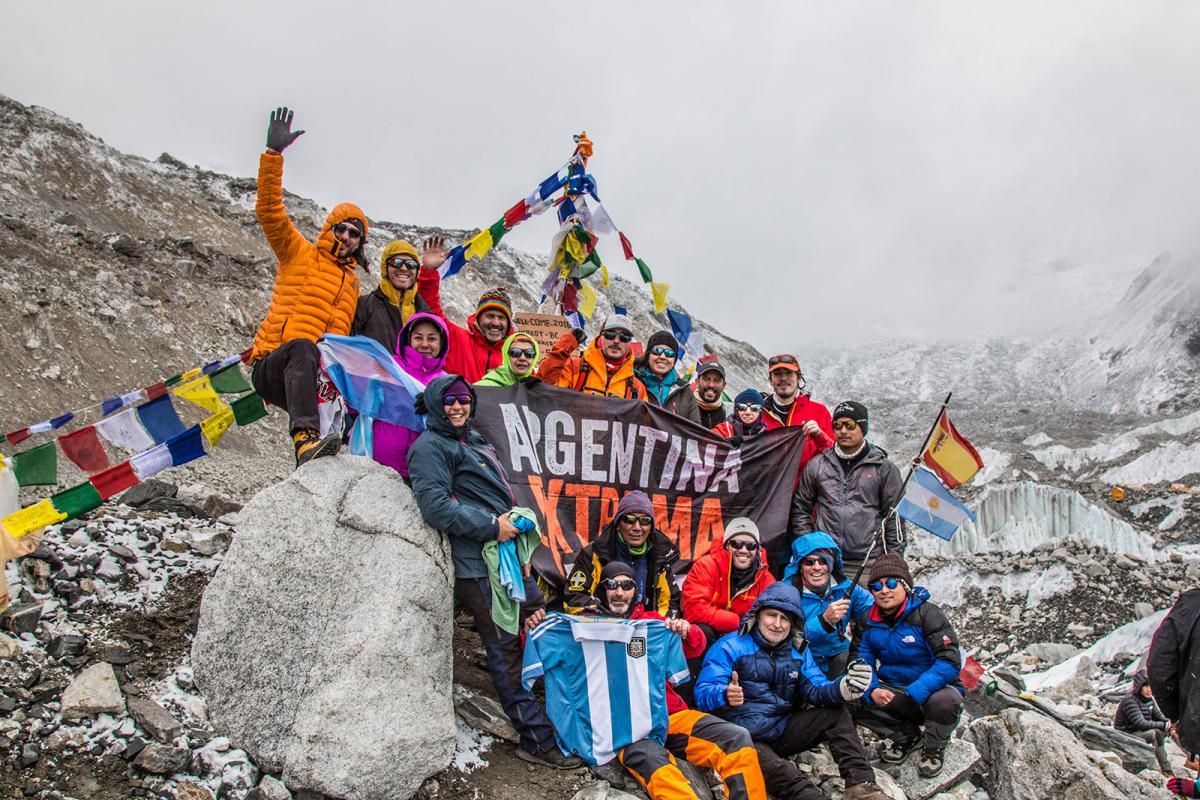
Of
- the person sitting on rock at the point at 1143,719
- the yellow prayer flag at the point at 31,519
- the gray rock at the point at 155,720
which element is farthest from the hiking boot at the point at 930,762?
the yellow prayer flag at the point at 31,519

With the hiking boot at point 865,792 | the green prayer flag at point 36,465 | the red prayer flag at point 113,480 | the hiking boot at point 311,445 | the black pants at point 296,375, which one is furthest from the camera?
the green prayer flag at point 36,465

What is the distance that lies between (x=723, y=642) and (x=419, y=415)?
2.87 metres

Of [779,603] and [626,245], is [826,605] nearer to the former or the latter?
[779,603]

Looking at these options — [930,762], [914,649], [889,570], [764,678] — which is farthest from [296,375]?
[930,762]

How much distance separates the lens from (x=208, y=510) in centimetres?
750

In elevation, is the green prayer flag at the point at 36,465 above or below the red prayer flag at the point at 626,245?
below

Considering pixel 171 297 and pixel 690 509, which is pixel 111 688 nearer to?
pixel 690 509

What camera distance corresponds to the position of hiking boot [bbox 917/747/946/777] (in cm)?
561

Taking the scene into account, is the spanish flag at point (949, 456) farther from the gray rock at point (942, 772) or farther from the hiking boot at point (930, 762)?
the hiking boot at point (930, 762)

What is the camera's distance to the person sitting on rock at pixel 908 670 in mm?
5508

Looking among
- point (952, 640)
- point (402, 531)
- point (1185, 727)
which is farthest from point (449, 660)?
point (1185, 727)

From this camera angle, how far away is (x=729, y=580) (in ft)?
19.6

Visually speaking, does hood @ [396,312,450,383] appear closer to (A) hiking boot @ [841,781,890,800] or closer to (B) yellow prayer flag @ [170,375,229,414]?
(B) yellow prayer flag @ [170,375,229,414]

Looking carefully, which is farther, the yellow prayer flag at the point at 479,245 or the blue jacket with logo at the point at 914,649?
the yellow prayer flag at the point at 479,245
